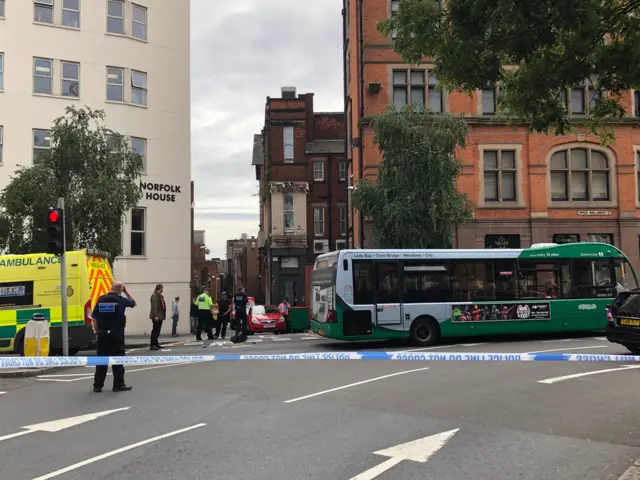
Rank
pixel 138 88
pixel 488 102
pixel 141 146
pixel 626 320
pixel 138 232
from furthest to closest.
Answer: pixel 488 102 → pixel 138 88 → pixel 141 146 → pixel 138 232 → pixel 626 320

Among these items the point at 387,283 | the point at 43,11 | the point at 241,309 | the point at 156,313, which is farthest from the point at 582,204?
the point at 43,11

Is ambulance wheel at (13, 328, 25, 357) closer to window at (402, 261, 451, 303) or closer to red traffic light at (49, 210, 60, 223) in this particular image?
red traffic light at (49, 210, 60, 223)

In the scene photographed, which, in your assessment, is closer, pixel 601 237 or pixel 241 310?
pixel 241 310

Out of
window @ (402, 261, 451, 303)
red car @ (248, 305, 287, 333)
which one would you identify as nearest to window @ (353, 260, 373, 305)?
window @ (402, 261, 451, 303)

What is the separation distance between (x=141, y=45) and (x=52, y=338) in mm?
16543

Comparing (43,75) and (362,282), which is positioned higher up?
(43,75)

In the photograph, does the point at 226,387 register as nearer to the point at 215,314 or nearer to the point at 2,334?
the point at 2,334

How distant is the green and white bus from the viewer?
1667cm

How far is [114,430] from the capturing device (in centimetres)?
716

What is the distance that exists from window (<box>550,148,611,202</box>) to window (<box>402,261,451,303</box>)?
572 inches

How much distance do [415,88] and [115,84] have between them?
1361cm

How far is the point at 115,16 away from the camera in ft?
90.1

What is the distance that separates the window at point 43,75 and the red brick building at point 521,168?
45.2 ft

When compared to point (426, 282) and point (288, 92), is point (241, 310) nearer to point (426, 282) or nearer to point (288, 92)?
point (426, 282)
